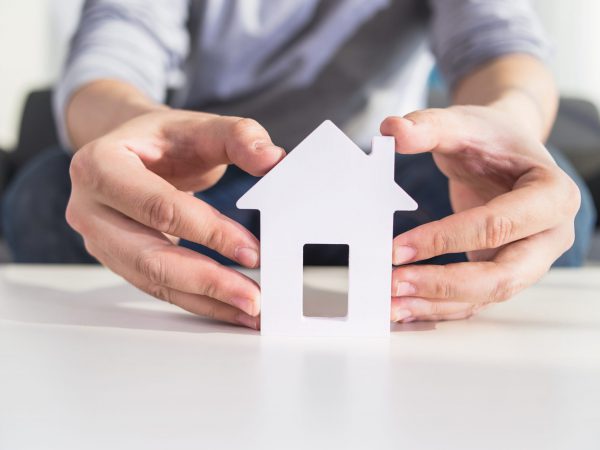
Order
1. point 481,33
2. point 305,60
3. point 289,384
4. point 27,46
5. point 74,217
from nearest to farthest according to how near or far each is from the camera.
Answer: point 289,384 → point 74,217 → point 481,33 → point 305,60 → point 27,46

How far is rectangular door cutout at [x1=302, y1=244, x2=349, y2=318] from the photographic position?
2.25 feet

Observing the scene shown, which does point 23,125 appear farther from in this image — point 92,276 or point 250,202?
point 250,202

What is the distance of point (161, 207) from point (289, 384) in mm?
220

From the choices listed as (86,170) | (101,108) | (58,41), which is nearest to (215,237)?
(86,170)

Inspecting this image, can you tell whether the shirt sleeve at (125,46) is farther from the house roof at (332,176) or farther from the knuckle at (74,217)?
the house roof at (332,176)

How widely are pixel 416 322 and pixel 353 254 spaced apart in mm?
131

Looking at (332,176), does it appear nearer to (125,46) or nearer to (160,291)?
(160,291)

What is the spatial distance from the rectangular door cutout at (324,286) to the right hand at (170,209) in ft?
0.40

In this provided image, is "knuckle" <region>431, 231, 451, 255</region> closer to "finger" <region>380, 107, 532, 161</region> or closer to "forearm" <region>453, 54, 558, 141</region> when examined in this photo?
"finger" <region>380, 107, 532, 161</region>

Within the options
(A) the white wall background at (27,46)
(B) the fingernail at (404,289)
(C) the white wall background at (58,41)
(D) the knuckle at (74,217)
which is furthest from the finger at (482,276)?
(A) the white wall background at (27,46)

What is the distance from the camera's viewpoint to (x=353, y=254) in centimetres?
55

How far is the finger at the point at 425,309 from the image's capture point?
591mm

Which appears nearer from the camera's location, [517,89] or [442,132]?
[442,132]

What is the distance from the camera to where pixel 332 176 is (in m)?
0.54
